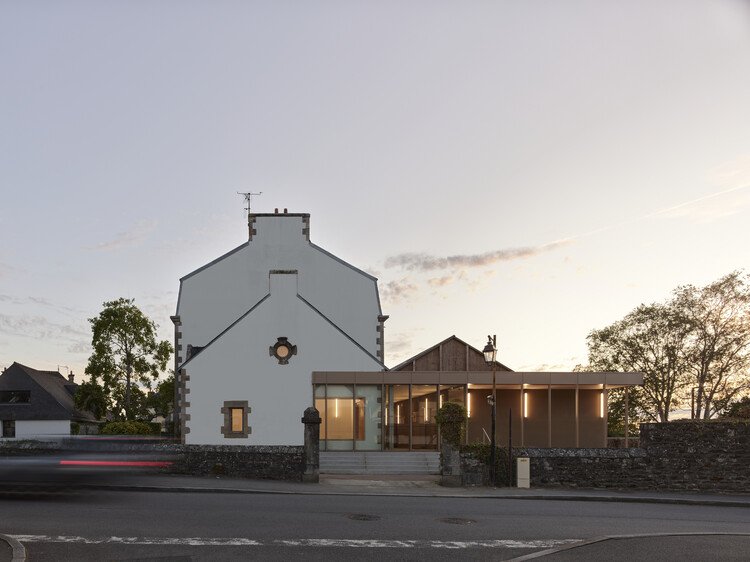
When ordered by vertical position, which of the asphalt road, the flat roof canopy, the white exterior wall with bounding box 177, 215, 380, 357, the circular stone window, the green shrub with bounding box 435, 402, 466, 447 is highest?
the white exterior wall with bounding box 177, 215, 380, 357

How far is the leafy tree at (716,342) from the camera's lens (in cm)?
4812

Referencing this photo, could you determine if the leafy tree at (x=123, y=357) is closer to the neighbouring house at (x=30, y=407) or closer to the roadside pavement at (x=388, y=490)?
the neighbouring house at (x=30, y=407)

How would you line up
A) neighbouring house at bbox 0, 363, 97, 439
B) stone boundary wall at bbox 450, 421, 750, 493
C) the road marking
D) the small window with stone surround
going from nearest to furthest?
1. the road marking
2. stone boundary wall at bbox 450, 421, 750, 493
3. the small window with stone surround
4. neighbouring house at bbox 0, 363, 97, 439

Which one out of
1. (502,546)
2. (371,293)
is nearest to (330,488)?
(502,546)

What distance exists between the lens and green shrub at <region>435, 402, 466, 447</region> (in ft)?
77.8

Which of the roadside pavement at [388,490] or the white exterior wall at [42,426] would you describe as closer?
the roadside pavement at [388,490]

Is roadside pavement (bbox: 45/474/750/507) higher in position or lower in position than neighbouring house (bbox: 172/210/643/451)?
lower

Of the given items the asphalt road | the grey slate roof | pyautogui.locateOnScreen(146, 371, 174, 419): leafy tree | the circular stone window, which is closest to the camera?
the asphalt road

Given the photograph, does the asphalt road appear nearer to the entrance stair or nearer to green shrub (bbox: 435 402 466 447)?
green shrub (bbox: 435 402 466 447)

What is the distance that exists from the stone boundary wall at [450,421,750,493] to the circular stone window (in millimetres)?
13215

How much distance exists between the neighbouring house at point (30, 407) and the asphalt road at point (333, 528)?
4773 cm

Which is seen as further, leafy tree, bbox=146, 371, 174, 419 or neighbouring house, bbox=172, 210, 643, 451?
leafy tree, bbox=146, 371, 174, 419

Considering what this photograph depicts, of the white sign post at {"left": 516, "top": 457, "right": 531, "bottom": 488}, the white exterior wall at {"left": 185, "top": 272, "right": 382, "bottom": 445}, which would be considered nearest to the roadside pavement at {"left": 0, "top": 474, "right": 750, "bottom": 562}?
the white sign post at {"left": 516, "top": 457, "right": 531, "bottom": 488}

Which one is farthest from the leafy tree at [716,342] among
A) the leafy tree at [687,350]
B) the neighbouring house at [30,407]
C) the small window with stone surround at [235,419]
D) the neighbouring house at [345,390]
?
the neighbouring house at [30,407]
